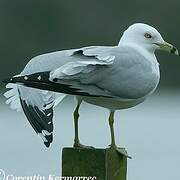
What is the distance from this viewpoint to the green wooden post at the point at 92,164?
3.96m

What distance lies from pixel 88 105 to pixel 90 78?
11.5 m

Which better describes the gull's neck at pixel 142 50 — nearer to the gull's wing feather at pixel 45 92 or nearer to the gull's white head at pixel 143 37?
the gull's white head at pixel 143 37

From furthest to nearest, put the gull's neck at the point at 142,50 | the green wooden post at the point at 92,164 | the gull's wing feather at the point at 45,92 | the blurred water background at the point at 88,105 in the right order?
the blurred water background at the point at 88,105
the gull's neck at the point at 142,50
the gull's wing feather at the point at 45,92
the green wooden post at the point at 92,164

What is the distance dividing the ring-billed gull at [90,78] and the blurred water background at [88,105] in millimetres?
3852

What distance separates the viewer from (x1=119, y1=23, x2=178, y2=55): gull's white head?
15.5ft

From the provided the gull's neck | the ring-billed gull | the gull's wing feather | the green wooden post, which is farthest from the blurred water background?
the green wooden post

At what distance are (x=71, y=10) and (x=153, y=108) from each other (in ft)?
28.6

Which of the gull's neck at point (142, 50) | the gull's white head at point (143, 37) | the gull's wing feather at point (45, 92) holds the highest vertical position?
the gull's white head at point (143, 37)

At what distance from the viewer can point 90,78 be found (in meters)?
4.37

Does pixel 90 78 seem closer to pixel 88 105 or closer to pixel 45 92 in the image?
pixel 45 92

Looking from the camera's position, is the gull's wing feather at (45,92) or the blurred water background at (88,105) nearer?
the gull's wing feather at (45,92)

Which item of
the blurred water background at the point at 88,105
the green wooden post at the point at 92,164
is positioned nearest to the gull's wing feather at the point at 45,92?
the green wooden post at the point at 92,164

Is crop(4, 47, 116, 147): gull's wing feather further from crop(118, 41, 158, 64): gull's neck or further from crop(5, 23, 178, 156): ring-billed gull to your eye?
crop(118, 41, 158, 64): gull's neck

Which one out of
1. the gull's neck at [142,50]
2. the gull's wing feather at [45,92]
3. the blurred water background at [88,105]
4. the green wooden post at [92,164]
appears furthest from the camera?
the blurred water background at [88,105]
